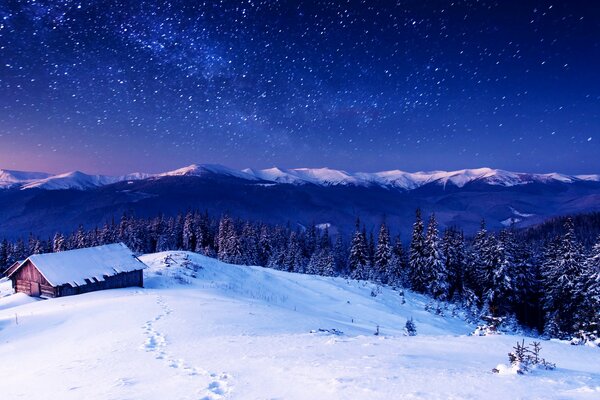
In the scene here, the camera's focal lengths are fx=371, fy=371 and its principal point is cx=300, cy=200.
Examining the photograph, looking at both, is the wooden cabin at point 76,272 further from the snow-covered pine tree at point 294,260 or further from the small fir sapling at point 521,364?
the snow-covered pine tree at point 294,260

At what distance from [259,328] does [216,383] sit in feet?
23.5

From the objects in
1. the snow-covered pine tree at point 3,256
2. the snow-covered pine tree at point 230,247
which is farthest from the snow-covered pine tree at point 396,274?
the snow-covered pine tree at point 3,256

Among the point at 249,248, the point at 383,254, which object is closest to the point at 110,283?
the point at 383,254

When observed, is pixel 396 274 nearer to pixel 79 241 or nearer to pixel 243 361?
pixel 243 361

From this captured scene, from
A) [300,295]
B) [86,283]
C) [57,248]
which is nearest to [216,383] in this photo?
[300,295]

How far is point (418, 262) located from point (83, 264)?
42.9 m

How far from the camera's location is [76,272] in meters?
36.8

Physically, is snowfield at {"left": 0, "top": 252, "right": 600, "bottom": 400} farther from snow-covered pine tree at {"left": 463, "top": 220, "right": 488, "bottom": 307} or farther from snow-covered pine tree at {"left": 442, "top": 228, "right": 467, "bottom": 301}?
snow-covered pine tree at {"left": 442, "top": 228, "right": 467, "bottom": 301}

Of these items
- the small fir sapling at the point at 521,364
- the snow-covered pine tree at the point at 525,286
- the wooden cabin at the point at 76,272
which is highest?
the small fir sapling at the point at 521,364

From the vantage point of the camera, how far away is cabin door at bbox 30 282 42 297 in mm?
36281

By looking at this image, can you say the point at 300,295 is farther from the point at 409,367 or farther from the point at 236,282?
the point at 409,367

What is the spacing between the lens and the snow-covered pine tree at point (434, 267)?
51.1 meters

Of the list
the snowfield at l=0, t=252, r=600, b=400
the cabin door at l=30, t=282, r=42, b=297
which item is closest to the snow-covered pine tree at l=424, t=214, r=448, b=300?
the snowfield at l=0, t=252, r=600, b=400

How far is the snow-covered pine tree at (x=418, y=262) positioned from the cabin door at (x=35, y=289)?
46.1m
